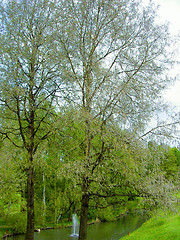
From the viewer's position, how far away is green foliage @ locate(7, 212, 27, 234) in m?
16.2

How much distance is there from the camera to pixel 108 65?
7.97 m

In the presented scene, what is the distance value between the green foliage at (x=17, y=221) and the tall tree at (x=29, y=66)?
8685 mm

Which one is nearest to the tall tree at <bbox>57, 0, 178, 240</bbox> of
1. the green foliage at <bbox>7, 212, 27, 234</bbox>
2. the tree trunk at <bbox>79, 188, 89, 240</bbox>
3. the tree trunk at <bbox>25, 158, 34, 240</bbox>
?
the tree trunk at <bbox>79, 188, 89, 240</bbox>

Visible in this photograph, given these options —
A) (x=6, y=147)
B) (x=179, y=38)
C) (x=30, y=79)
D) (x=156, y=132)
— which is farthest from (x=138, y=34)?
(x=6, y=147)

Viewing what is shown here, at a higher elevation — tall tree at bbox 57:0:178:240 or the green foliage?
tall tree at bbox 57:0:178:240

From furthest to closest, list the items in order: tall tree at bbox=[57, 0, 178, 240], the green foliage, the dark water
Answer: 1. the green foliage
2. the dark water
3. tall tree at bbox=[57, 0, 178, 240]

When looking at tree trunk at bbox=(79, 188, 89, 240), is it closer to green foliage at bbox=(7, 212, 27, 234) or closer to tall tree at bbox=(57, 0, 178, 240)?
tall tree at bbox=(57, 0, 178, 240)

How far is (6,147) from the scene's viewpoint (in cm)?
953

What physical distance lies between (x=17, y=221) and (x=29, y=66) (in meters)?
12.1

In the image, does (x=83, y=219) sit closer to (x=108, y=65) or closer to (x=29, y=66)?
(x=108, y=65)

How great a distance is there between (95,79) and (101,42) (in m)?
1.49

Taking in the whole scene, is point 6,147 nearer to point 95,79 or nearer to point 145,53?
point 95,79

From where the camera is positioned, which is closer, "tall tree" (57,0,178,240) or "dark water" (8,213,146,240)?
"tall tree" (57,0,178,240)

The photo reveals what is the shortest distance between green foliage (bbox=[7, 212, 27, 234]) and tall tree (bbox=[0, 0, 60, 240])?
28.5 feet
